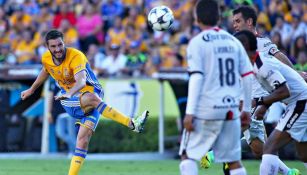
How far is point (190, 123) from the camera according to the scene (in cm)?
909

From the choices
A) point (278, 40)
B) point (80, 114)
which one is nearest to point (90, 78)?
point (80, 114)

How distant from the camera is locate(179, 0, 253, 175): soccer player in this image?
9.11 metres

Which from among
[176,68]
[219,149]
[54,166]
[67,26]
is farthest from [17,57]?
[219,149]

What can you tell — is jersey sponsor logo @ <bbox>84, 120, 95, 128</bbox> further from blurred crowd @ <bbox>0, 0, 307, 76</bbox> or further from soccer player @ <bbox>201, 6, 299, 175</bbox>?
Result: blurred crowd @ <bbox>0, 0, 307, 76</bbox>

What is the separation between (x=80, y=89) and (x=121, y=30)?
10.8 meters

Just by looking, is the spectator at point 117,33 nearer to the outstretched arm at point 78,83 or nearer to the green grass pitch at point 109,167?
the green grass pitch at point 109,167

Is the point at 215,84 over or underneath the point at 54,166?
over

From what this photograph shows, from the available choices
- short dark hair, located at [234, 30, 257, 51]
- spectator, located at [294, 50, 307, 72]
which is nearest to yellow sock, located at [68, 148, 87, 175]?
short dark hair, located at [234, 30, 257, 51]

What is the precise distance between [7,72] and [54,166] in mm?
4577

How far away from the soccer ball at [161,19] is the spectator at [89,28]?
9.71 meters

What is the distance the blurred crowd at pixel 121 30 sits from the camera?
827 inches

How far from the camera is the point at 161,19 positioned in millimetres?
13352

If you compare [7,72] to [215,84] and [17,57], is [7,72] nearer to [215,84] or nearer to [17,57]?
[17,57]

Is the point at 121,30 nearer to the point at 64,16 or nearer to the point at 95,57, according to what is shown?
the point at 95,57
